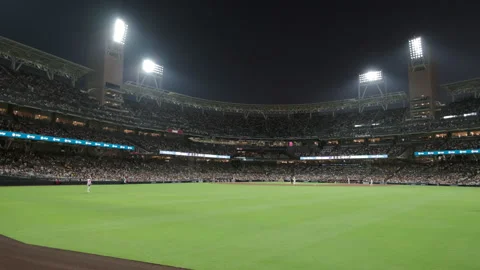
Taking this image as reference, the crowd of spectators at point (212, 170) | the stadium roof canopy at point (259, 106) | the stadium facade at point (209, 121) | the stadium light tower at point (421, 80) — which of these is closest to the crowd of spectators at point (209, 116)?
the stadium facade at point (209, 121)

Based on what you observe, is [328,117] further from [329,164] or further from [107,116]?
[107,116]

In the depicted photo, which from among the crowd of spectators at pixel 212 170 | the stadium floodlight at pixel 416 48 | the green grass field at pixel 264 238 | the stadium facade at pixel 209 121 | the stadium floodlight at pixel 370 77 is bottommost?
the green grass field at pixel 264 238

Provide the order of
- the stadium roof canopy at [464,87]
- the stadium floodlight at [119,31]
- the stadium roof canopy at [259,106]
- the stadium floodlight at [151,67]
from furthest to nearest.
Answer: the stadium roof canopy at [259,106] → the stadium floodlight at [151,67] → the stadium floodlight at [119,31] → the stadium roof canopy at [464,87]

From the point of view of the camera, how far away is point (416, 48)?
244 feet

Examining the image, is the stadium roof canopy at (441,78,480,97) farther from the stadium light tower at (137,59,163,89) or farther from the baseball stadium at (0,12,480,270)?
the stadium light tower at (137,59,163,89)

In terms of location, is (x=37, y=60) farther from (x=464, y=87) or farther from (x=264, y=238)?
(x=464, y=87)

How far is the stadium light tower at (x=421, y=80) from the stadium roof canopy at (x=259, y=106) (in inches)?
133

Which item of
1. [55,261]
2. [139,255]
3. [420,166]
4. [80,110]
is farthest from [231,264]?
[420,166]

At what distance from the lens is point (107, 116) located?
210 feet

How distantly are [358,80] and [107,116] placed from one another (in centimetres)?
6296

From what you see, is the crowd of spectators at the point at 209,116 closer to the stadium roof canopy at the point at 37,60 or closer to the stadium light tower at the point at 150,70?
the stadium roof canopy at the point at 37,60

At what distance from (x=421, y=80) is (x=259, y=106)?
42.1 m

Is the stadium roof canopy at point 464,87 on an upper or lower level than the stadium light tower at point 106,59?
lower

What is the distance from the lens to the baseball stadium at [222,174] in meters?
8.26
